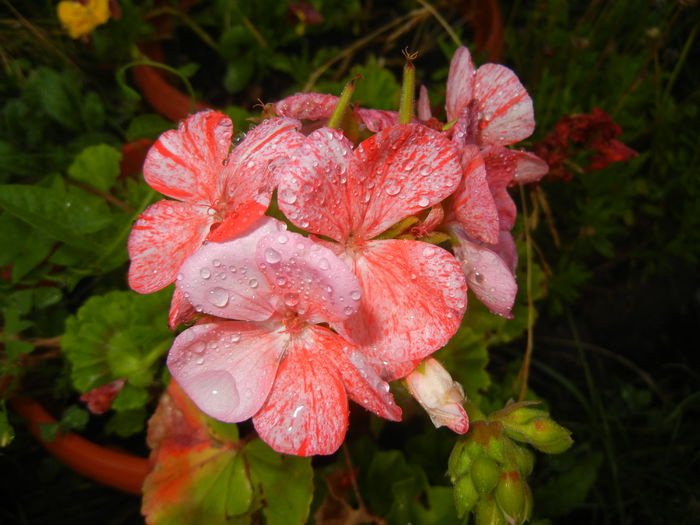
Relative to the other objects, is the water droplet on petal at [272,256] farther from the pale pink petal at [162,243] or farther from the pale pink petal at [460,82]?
the pale pink petal at [460,82]

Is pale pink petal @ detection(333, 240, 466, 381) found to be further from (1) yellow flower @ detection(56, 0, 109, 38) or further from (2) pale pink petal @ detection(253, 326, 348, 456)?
(1) yellow flower @ detection(56, 0, 109, 38)

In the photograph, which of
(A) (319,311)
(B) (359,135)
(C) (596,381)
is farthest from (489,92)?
(C) (596,381)

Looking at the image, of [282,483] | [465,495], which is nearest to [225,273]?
[465,495]

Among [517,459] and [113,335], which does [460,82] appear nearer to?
[517,459]

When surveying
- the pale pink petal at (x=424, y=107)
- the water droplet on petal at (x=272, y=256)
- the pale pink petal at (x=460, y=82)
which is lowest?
the water droplet on petal at (x=272, y=256)

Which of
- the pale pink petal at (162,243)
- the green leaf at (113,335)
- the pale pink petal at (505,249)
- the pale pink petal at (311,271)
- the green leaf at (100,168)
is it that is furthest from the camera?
the green leaf at (100,168)

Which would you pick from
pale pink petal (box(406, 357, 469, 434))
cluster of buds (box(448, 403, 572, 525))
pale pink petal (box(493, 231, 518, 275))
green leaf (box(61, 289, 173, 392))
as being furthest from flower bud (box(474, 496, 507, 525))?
green leaf (box(61, 289, 173, 392))

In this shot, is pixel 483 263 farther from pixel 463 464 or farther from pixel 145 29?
pixel 145 29

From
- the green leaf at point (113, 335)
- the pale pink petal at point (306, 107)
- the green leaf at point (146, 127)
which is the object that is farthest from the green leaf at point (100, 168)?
the pale pink petal at point (306, 107)
